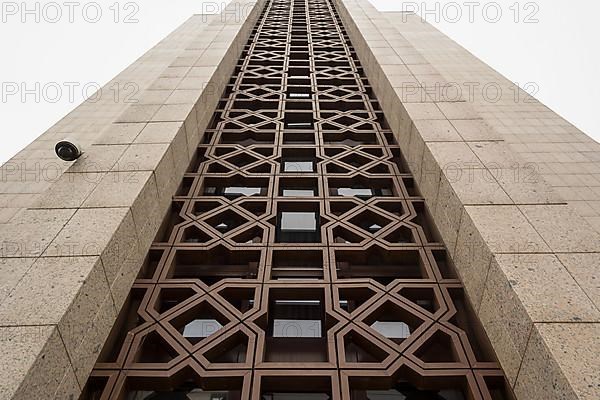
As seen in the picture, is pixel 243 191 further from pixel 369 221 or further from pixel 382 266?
pixel 382 266

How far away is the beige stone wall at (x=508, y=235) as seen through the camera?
8.97 feet

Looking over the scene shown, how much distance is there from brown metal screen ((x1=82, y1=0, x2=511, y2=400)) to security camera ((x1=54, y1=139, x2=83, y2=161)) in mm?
1189

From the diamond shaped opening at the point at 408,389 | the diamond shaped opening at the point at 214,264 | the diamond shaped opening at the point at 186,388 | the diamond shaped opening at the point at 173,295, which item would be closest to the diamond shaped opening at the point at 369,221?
the diamond shaped opening at the point at 214,264

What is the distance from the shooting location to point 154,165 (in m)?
4.62

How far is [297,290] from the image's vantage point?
3.96m

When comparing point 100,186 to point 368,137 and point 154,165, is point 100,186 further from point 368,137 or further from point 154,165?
point 368,137

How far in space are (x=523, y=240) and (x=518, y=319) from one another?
811 mm

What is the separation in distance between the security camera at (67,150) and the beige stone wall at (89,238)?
11 centimetres

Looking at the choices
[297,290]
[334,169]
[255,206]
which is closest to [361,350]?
[297,290]

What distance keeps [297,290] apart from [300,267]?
55 centimetres

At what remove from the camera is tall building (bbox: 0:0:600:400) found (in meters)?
3.04

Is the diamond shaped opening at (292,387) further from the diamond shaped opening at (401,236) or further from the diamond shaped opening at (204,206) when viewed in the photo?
the diamond shaped opening at (204,206)

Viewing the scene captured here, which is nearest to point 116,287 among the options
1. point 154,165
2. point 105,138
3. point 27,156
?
point 154,165

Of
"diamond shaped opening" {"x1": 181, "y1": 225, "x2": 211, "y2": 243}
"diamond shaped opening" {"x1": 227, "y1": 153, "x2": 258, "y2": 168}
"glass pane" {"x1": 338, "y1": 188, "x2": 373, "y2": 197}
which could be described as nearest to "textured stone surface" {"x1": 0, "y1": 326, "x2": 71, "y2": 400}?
"diamond shaped opening" {"x1": 181, "y1": 225, "x2": 211, "y2": 243}
